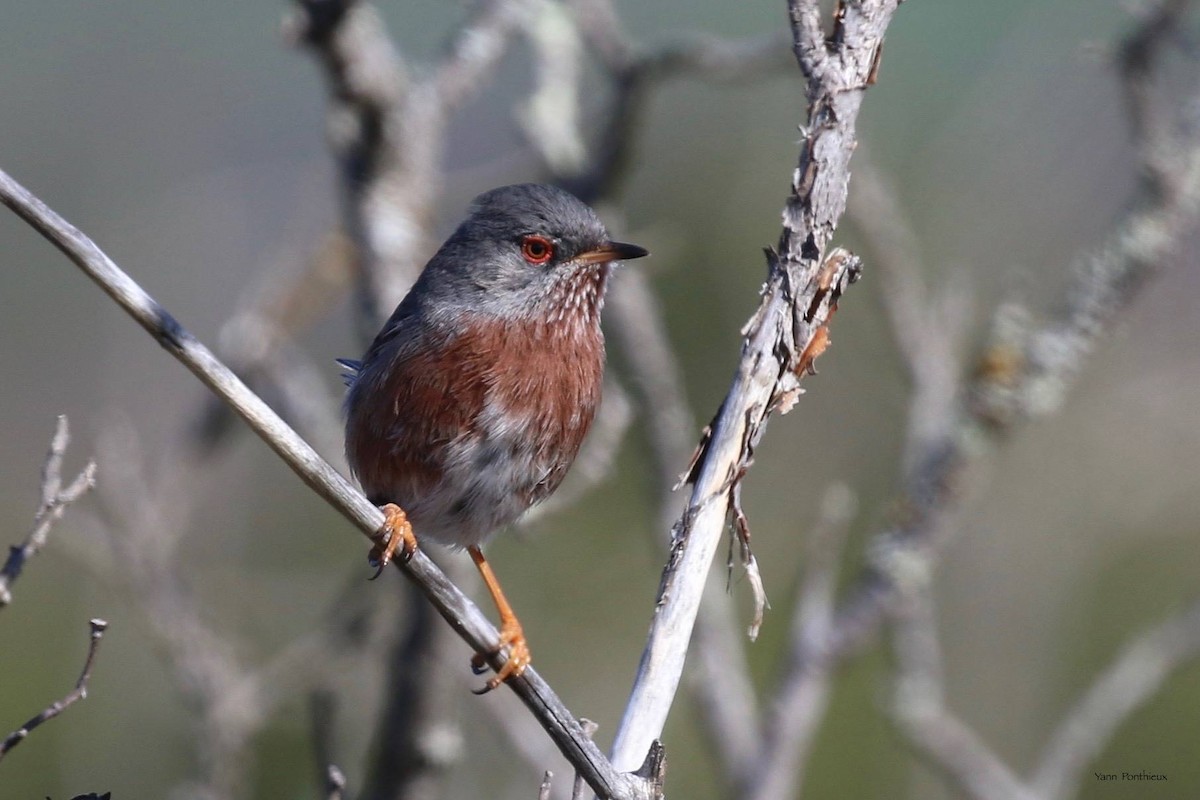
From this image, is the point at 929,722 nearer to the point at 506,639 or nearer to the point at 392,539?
the point at 506,639

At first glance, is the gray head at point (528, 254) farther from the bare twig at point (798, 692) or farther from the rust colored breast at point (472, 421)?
the bare twig at point (798, 692)

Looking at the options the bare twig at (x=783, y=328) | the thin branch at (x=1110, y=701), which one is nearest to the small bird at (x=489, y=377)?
the bare twig at (x=783, y=328)

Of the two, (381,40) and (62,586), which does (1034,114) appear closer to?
(381,40)

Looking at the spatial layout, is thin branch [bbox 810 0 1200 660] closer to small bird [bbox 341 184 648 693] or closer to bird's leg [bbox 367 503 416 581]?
small bird [bbox 341 184 648 693]

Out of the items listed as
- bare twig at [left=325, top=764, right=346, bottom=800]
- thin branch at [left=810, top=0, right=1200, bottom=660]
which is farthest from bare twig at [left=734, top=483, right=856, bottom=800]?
bare twig at [left=325, top=764, right=346, bottom=800]

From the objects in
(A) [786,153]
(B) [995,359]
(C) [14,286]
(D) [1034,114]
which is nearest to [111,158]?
(C) [14,286]

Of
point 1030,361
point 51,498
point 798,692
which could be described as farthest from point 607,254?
point 51,498
